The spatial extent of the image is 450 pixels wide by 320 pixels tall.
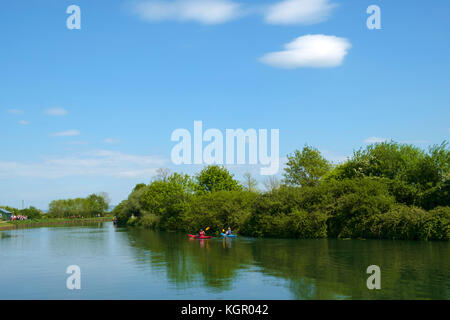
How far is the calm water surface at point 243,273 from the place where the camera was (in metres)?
16.3

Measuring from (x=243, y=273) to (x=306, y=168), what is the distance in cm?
4171

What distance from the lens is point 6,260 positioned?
29.6m

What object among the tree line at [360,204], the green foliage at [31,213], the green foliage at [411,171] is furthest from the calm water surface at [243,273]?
the green foliage at [31,213]

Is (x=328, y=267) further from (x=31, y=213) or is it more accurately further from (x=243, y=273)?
(x=31, y=213)

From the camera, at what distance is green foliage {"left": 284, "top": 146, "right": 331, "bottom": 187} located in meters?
60.5

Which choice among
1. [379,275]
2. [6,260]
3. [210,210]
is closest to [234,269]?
[379,275]

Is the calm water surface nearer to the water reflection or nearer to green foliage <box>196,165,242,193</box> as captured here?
the water reflection

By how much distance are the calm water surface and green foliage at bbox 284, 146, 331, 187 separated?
28305 millimetres

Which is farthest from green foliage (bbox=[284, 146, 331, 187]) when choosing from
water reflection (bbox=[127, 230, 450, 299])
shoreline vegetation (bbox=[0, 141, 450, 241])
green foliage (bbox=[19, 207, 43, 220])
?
green foliage (bbox=[19, 207, 43, 220])

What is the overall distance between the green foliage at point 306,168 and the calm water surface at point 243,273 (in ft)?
92.9

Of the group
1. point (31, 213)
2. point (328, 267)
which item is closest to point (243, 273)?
point (328, 267)

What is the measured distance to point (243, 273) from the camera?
68.3 feet

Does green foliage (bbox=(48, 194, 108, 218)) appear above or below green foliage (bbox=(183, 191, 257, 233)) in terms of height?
below
